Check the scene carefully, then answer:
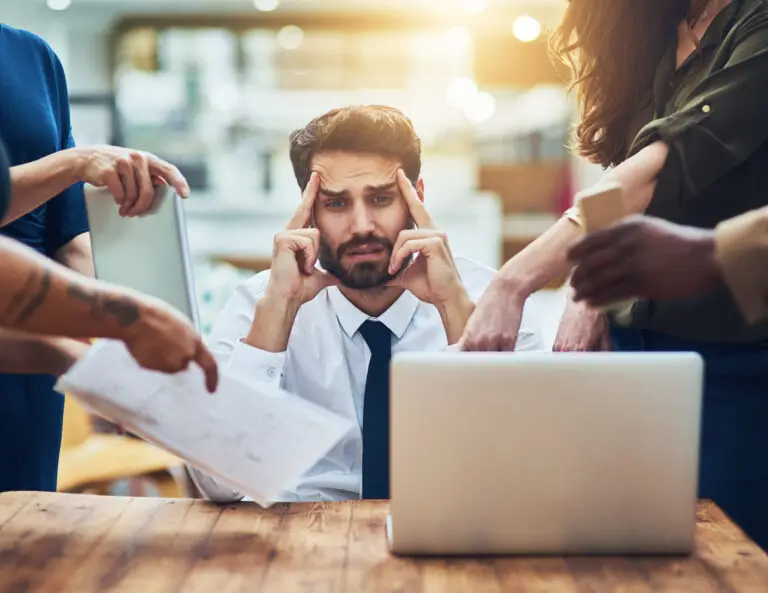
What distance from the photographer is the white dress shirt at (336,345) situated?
1.82 meters

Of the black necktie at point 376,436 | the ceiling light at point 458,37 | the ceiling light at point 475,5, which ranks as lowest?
the black necktie at point 376,436

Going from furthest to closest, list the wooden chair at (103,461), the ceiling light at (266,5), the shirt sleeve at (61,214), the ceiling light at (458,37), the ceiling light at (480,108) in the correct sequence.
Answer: the ceiling light at (458,37)
the ceiling light at (266,5)
the ceiling light at (480,108)
the wooden chair at (103,461)
the shirt sleeve at (61,214)

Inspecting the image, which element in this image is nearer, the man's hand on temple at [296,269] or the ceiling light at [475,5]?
the man's hand on temple at [296,269]

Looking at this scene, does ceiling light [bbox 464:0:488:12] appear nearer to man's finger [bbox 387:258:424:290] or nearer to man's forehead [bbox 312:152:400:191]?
man's forehead [bbox 312:152:400:191]

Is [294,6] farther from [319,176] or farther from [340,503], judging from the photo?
[340,503]

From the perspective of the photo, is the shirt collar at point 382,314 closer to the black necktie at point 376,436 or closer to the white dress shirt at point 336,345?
the white dress shirt at point 336,345

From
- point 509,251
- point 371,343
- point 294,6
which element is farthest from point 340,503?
point 294,6

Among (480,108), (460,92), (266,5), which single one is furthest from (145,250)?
(266,5)

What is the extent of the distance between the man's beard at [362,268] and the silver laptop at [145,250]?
47 centimetres

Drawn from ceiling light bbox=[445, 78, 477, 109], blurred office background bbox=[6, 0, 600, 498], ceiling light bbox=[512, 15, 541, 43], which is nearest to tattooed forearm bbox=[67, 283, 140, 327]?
blurred office background bbox=[6, 0, 600, 498]

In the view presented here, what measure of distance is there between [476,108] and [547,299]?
2304 millimetres

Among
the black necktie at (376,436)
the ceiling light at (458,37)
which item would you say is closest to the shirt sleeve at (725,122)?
the black necktie at (376,436)

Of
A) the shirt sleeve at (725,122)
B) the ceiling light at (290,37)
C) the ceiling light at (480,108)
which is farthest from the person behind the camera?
the ceiling light at (290,37)

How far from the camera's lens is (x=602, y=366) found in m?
1.19
